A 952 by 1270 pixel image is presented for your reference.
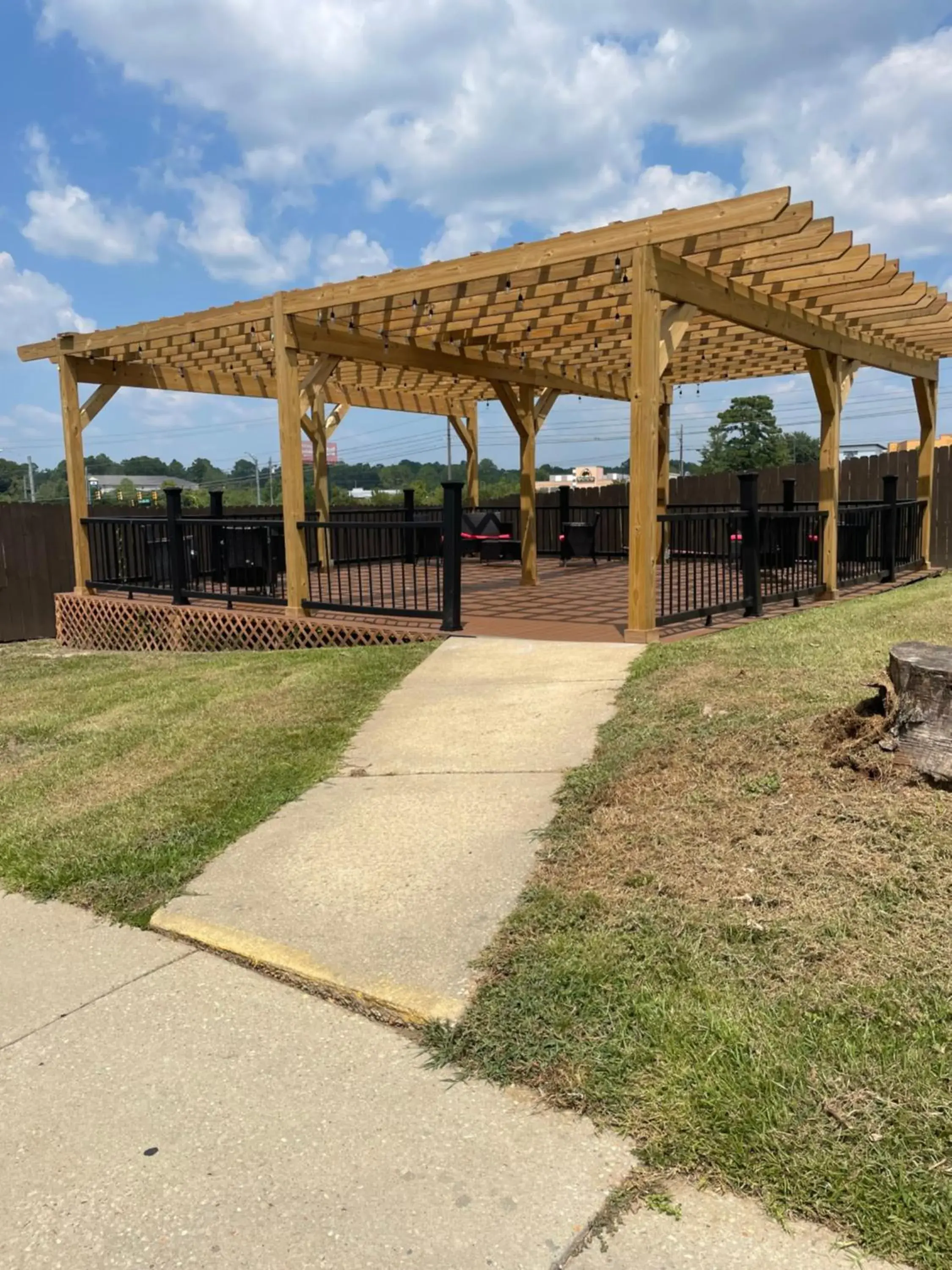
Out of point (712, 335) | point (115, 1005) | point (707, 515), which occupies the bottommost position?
point (115, 1005)

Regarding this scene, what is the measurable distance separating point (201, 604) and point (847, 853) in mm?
8875

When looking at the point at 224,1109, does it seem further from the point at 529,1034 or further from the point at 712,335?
the point at 712,335

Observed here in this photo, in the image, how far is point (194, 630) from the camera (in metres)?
9.95

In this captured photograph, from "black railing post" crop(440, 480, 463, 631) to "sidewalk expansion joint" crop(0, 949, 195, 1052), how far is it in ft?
15.7

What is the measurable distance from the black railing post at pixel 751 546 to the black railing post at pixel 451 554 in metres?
2.52

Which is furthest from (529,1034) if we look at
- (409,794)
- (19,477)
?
(19,477)

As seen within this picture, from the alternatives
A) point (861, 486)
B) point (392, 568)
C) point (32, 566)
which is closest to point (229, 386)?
point (32, 566)

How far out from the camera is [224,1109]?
219 cm

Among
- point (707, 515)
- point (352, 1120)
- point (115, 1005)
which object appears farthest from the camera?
point (707, 515)

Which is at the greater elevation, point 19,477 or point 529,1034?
point 19,477

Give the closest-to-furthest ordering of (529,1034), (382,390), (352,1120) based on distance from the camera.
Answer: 1. (352,1120)
2. (529,1034)
3. (382,390)

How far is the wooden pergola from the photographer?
6.84m

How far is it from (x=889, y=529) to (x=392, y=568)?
6.06 m

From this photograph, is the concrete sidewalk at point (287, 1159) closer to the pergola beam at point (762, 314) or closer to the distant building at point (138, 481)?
the pergola beam at point (762, 314)
